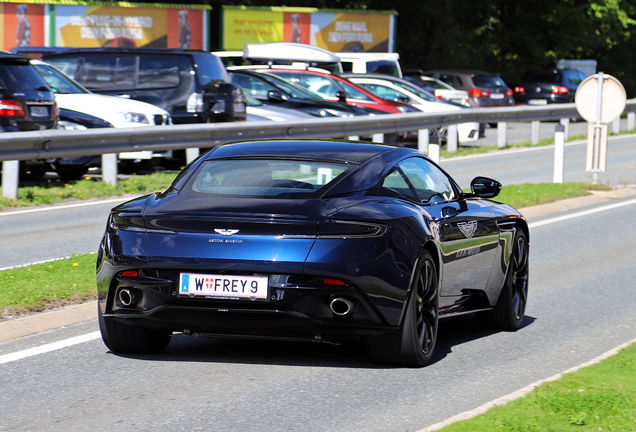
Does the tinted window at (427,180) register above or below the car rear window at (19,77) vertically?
below

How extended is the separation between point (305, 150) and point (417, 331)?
1.31 m

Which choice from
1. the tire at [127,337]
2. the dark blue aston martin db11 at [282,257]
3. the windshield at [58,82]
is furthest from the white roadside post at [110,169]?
the tire at [127,337]

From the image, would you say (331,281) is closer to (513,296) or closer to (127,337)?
(127,337)

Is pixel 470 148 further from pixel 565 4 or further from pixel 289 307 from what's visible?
pixel 565 4

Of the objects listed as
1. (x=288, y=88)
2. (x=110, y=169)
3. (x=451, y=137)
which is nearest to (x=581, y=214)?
(x=110, y=169)

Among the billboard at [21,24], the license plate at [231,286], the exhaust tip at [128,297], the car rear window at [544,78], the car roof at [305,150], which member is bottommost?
the exhaust tip at [128,297]

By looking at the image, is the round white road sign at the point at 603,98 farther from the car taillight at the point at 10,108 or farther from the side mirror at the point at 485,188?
the side mirror at the point at 485,188

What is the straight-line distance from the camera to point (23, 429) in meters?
4.77

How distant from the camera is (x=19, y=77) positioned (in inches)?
603

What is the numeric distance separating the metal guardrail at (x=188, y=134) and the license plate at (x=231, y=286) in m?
9.28

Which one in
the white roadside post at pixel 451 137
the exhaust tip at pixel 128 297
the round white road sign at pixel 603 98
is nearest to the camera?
the exhaust tip at pixel 128 297

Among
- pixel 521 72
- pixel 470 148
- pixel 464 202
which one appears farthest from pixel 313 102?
pixel 521 72

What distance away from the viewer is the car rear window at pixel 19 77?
1516cm

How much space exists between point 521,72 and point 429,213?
1933 inches
